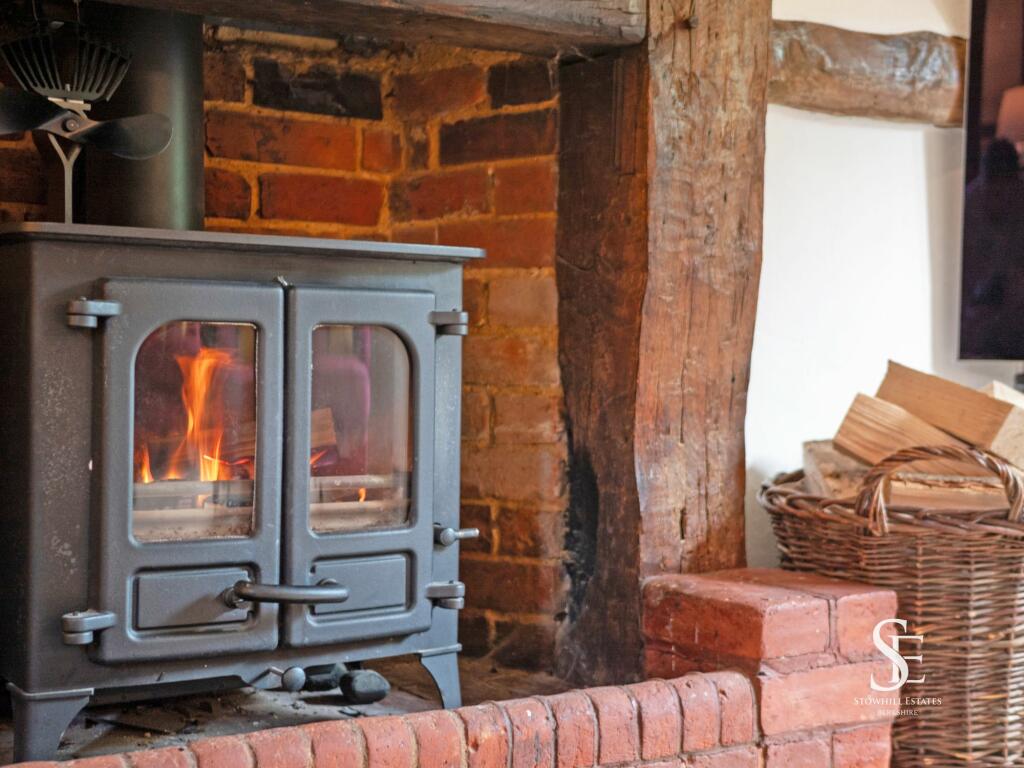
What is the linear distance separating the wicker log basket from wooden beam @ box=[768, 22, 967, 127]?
2.57 feet

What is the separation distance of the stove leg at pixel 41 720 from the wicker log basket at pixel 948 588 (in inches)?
47.5

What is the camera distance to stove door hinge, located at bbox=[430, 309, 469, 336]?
1.96 m

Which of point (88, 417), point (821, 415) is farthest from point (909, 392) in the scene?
point (88, 417)

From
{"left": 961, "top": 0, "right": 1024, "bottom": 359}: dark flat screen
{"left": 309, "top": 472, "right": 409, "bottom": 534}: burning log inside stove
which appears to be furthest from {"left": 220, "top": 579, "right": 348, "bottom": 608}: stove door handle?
{"left": 961, "top": 0, "right": 1024, "bottom": 359}: dark flat screen

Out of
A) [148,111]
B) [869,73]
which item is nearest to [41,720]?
[148,111]

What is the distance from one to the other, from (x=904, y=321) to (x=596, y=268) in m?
0.86

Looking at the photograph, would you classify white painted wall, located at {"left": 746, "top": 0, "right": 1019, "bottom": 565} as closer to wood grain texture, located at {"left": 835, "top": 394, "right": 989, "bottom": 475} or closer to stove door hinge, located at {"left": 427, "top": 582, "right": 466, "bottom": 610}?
wood grain texture, located at {"left": 835, "top": 394, "right": 989, "bottom": 475}

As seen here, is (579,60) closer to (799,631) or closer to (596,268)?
(596,268)

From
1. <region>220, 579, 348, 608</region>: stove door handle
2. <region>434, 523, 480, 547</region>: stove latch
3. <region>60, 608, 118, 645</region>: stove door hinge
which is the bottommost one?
<region>60, 608, 118, 645</region>: stove door hinge

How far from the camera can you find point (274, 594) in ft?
5.85

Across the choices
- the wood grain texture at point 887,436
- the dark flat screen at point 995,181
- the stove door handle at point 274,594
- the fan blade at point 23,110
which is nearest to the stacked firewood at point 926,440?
the wood grain texture at point 887,436

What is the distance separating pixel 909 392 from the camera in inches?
95.8

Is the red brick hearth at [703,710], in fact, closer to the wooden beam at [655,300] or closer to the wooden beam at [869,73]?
the wooden beam at [655,300]

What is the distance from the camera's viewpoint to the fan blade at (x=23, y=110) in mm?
1802
